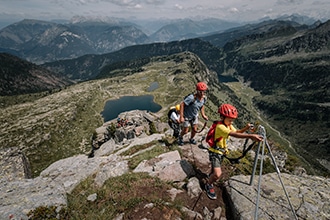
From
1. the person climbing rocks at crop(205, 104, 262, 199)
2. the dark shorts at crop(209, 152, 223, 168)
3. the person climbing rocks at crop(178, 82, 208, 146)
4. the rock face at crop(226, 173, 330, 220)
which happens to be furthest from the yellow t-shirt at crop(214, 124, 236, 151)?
the person climbing rocks at crop(178, 82, 208, 146)

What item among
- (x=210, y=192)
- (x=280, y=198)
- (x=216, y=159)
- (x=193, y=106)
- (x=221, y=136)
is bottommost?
(x=210, y=192)

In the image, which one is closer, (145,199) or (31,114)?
(145,199)

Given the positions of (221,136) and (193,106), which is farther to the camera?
(193,106)

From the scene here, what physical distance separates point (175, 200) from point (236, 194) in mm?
3087

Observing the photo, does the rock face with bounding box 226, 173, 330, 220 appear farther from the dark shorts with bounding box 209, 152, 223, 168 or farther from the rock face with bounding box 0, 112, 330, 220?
the dark shorts with bounding box 209, 152, 223, 168

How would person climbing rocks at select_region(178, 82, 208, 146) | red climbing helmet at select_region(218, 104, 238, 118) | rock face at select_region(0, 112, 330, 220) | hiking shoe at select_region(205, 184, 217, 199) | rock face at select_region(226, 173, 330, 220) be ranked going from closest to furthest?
rock face at select_region(226, 173, 330, 220), rock face at select_region(0, 112, 330, 220), red climbing helmet at select_region(218, 104, 238, 118), hiking shoe at select_region(205, 184, 217, 199), person climbing rocks at select_region(178, 82, 208, 146)

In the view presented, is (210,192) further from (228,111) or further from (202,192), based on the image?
(228,111)

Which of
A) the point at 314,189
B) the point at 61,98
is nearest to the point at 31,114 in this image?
the point at 61,98

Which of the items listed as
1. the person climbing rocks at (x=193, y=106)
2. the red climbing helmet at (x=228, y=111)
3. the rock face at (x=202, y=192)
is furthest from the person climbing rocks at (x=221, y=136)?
the person climbing rocks at (x=193, y=106)

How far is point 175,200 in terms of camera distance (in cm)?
1000

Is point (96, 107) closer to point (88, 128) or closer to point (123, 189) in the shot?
point (88, 128)

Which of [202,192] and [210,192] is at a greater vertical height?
[210,192]

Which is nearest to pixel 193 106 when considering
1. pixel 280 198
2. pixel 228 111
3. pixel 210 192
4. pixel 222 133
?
pixel 228 111

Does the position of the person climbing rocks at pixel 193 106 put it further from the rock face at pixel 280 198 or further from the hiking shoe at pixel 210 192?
the rock face at pixel 280 198
